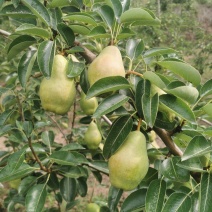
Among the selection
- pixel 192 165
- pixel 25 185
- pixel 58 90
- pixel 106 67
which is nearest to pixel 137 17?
pixel 106 67

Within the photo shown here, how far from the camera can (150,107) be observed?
79 centimetres

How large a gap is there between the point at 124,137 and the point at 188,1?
9.16 metres

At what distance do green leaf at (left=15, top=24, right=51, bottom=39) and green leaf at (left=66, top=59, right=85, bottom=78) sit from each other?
0.30ft

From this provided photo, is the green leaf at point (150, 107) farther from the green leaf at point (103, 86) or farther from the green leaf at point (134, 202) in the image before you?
the green leaf at point (134, 202)

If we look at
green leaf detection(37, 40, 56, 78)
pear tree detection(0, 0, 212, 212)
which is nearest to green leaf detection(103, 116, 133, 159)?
pear tree detection(0, 0, 212, 212)

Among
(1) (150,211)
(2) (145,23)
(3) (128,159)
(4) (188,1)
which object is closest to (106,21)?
(2) (145,23)

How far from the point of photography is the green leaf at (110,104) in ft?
2.52

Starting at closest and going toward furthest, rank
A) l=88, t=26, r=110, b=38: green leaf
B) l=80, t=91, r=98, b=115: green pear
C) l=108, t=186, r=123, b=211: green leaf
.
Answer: l=88, t=26, r=110, b=38: green leaf
l=108, t=186, r=123, b=211: green leaf
l=80, t=91, r=98, b=115: green pear

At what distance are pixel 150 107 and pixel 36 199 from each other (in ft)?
1.53

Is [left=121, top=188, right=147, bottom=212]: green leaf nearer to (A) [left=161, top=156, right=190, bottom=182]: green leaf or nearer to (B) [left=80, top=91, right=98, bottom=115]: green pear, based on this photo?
(A) [left=161, top=156, right=190, bottom=182]: green leaf

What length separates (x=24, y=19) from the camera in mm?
1007

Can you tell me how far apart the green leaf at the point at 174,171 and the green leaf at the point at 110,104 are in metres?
0.19

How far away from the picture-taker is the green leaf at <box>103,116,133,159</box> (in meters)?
0.83

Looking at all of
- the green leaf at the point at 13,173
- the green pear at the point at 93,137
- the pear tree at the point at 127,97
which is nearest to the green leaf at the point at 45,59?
the pear tree at the point at 127,97
